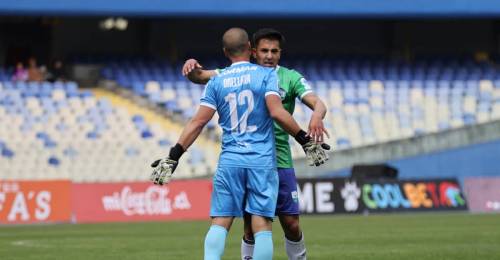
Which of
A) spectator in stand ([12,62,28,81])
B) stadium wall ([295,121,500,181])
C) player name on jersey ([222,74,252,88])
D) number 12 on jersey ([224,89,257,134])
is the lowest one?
number 12 on jersey ([224,89,257,134])

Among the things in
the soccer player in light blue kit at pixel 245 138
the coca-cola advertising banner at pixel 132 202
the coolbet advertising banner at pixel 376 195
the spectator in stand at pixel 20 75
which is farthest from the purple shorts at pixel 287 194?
the spectator in stand at pixel 20 75

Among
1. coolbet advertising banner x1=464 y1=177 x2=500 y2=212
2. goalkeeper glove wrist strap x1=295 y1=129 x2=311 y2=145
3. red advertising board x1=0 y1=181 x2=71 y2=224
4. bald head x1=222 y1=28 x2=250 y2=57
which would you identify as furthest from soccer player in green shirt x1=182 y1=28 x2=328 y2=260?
coolbet advertising banner x1=464 y1=177 x2=500 y2=212

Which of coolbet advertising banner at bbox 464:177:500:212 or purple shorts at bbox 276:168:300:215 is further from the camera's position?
coolbet advertising banner at bbox 464:177:500:212

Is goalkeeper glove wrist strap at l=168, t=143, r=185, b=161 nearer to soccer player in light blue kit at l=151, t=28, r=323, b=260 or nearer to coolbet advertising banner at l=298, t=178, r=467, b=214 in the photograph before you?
soccer player in light blue kit at l=151, t=28, r=323, b=260

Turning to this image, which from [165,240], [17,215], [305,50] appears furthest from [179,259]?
[305,50]

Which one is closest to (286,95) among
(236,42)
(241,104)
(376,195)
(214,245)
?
(241,104)

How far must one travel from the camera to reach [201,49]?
128 ft

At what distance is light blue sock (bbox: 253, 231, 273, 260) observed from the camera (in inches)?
336

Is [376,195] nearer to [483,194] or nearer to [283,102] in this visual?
[483,194]

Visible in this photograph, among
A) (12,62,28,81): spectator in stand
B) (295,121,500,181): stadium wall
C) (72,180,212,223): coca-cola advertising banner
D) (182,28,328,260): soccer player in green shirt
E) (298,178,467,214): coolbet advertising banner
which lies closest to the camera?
(182,28,328,260): soccer player in green shirt

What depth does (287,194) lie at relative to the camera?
9.52 m

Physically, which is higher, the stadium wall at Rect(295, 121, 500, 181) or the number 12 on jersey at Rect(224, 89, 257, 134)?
the stadium wall at Rect(295, 121, 500, 181)

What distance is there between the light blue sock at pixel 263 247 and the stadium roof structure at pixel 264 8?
25887mm

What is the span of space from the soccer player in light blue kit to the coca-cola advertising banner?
16317 millimetres
